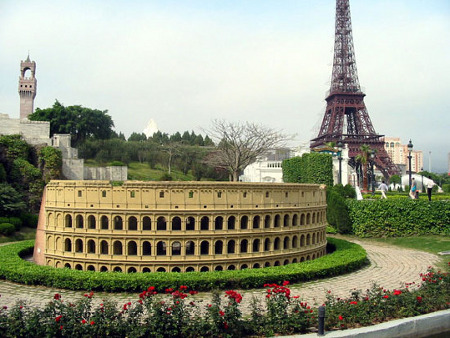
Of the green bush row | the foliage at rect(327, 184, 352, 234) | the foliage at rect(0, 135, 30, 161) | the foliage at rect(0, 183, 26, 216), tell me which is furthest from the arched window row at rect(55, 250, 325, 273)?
the foliage at rect(0, 135, 30, 161)

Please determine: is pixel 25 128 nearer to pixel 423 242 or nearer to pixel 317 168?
pixel 317 168

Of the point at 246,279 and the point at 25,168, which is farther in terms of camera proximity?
the point at 25,168

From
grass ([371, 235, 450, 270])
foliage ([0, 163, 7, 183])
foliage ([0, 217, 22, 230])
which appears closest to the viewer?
grass ([371, 235, 450, 270])

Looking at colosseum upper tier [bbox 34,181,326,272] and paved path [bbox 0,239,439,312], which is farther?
colosseum upper tier [bbox 34,181,326,272]

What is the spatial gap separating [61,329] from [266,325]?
769 cm

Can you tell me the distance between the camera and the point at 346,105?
93750 mm

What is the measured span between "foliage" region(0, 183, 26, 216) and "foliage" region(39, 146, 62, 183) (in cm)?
683

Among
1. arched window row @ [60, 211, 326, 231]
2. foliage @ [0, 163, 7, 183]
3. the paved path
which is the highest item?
foliage @ [0, 163, 7, 183]

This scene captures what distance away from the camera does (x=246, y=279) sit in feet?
73.1

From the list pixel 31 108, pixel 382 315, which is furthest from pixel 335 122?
pixel 382 315

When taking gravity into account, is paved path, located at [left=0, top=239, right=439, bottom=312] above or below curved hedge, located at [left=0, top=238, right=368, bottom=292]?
below

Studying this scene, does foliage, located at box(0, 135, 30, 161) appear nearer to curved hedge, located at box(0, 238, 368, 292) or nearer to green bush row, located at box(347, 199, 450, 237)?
curved hedge, located at box(0, 238, 368, 292)

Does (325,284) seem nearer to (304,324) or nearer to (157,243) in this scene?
(304,324)

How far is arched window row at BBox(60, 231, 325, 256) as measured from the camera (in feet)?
79.9
